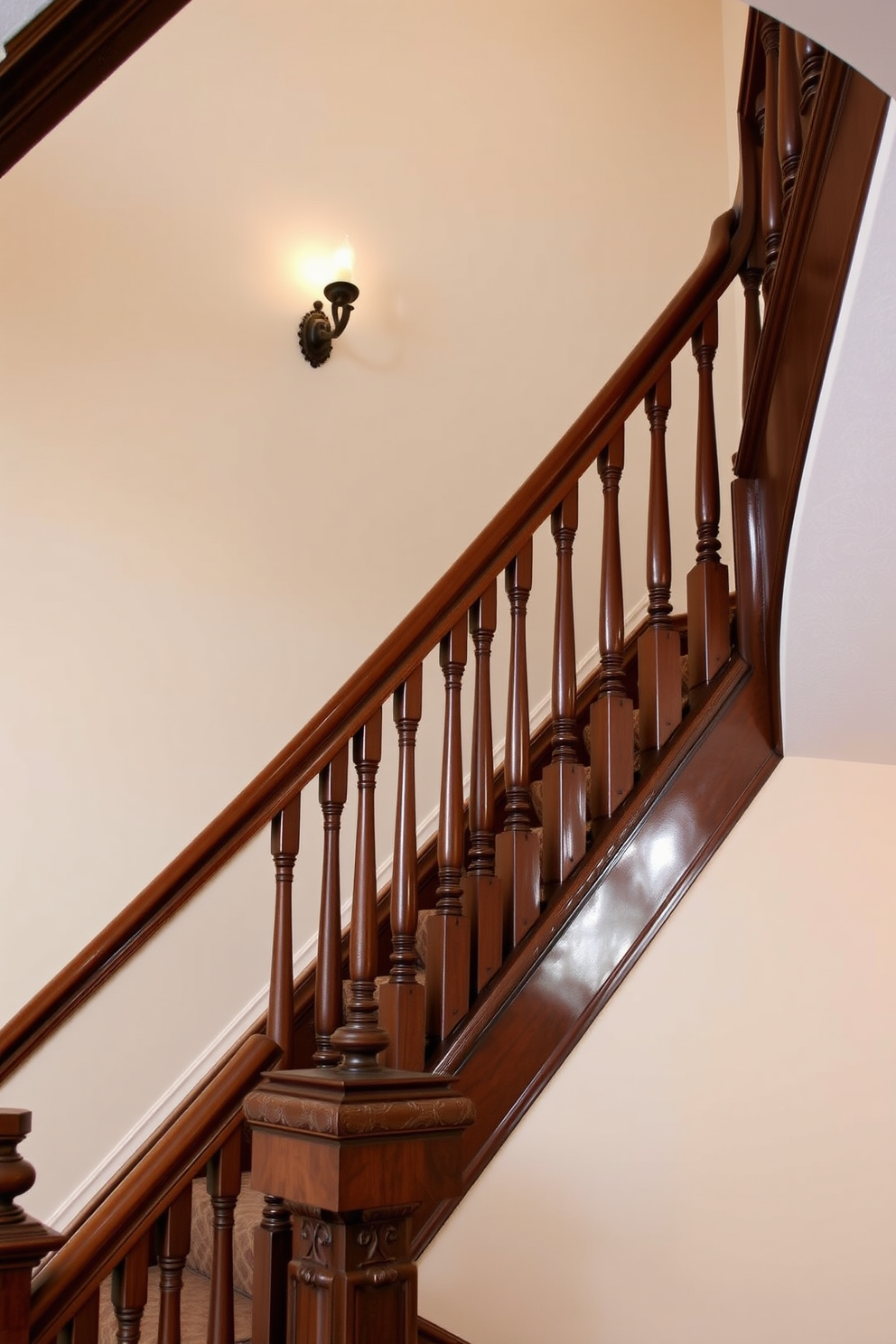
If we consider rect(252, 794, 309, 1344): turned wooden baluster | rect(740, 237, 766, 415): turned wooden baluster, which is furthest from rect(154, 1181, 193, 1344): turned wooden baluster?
rect(740, 237, 766, 415): turned wooden baluster

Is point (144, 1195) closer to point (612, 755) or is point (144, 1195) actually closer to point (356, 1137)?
point (356, 1137)

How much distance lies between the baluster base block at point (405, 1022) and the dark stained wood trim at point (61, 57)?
1.35 metres

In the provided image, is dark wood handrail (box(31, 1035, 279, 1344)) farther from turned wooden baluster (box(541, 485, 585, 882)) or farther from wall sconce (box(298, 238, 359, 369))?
wall sconce (box(298, 238, 359, 369))

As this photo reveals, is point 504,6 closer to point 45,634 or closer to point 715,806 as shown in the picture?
point 45,634

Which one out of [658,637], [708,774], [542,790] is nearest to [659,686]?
[658,637]

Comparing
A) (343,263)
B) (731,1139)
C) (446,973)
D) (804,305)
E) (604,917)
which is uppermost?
(343,263)

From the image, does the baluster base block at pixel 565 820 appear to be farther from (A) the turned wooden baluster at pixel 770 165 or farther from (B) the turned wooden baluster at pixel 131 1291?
(A) the turned wooden baluster at pixel 770 165

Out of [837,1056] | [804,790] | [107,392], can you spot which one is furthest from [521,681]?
[107,392]

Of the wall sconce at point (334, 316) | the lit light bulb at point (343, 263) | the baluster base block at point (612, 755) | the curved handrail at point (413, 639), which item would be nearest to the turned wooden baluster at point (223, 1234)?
the curved handrail at point (413, 639)

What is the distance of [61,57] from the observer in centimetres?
137

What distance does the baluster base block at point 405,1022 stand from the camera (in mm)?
1901

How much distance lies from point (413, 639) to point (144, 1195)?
97cm

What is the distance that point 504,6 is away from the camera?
4.16 m

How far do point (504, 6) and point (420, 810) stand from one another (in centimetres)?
296
